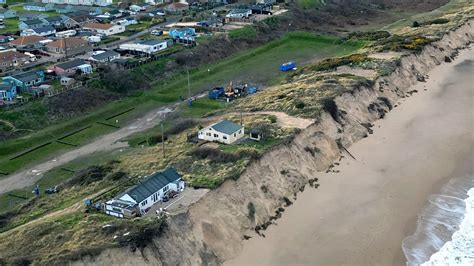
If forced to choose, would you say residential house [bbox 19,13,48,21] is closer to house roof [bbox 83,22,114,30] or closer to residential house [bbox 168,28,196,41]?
house roof [bbox 83,22,114,30]

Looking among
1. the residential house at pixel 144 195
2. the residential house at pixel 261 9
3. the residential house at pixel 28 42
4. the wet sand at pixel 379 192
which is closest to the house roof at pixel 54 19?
the residential house at pixel 28 42

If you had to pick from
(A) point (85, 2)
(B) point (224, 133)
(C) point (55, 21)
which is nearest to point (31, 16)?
(C) point (55, 21)

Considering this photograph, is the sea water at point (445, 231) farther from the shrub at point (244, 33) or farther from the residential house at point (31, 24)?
the residential house at point (31, 24)

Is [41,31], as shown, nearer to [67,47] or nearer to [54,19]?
[54,19]

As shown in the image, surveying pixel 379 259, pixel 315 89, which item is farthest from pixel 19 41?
pixel 379 259

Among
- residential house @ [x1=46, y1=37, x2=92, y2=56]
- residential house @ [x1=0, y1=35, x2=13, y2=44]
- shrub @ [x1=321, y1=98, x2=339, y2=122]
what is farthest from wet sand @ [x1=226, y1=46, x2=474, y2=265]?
residential house @ [x1=0, y1=35, x2=13, y2=44]
